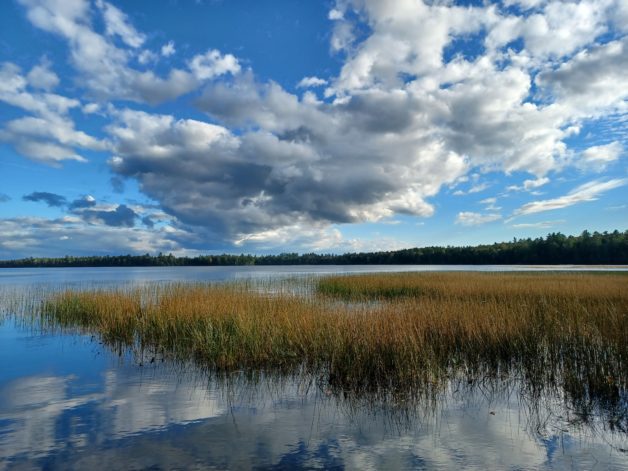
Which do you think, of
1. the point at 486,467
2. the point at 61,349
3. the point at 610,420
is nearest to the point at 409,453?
the point at 486,467

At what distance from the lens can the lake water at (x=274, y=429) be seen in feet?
15.8

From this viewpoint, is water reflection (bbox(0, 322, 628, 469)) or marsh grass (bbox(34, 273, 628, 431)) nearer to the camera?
water reflection (bbox(0, 322, 628, 469))

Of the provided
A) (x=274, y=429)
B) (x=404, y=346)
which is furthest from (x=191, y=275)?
(x=274, y=429)

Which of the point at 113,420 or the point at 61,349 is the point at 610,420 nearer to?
the point at 113,420

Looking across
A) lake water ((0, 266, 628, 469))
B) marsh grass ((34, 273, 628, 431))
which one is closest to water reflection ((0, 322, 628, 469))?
lake water ((0, 266, 628, 469))

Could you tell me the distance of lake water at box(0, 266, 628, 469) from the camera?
481 centimetres

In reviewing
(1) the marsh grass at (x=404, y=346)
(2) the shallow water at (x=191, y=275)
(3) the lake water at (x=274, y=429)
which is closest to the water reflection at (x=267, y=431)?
(3) the lake water at (x=274, y=429)

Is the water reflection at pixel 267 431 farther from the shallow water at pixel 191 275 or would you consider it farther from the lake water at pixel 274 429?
the shallow water at pixel 191 275

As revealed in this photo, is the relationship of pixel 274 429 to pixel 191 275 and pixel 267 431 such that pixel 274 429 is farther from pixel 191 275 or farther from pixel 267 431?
pixel 191 275

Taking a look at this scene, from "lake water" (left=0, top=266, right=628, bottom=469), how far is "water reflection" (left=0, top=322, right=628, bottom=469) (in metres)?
0.02

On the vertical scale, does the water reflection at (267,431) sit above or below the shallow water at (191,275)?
below

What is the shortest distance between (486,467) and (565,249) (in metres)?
100

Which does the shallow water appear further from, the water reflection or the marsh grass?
the water reflection

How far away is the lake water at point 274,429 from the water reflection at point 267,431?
0.6 inches
